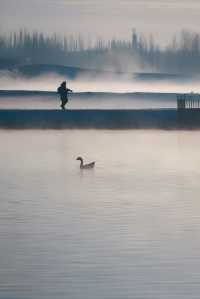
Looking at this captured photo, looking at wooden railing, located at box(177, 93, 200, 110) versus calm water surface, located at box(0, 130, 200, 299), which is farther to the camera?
wooden railing, located at box(177, 93, 200, 110)

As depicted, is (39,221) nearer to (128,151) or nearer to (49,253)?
(49,253)

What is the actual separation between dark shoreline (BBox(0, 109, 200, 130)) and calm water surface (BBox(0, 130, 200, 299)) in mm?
5758

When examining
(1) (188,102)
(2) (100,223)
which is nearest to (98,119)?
(1) (188,102)

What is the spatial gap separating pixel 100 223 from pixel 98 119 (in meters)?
17.6

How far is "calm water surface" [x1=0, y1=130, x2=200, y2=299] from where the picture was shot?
12086 millimetres

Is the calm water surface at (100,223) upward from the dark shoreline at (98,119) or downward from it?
downward

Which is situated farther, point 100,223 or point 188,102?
point 188,102

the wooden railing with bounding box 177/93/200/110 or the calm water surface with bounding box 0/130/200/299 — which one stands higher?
the wooden railing with bounding box 177/93/200/110

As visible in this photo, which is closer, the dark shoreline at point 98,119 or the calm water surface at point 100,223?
the calm water surface at point 100,223

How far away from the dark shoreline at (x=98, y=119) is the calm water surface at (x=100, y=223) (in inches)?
227

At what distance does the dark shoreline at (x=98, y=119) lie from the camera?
32312mm

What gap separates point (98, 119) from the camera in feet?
108

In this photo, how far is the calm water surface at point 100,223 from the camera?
12086 mm

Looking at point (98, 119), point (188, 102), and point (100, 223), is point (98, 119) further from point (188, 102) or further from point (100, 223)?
point (100, 223)
